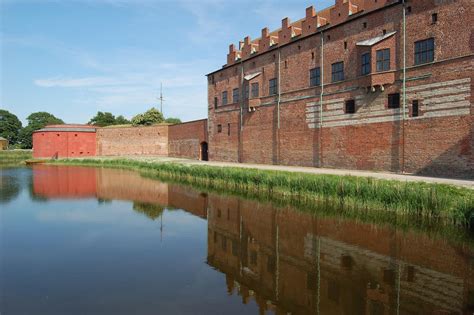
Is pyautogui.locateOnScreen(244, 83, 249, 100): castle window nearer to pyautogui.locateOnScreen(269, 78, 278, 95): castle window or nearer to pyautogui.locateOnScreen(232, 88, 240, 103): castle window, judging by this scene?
pyautogui.locateOnScreen(232, 88, 240, 103): castle window

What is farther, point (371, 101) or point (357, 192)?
point (371, 101)

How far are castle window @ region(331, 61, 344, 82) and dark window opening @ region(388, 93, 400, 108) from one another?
10.2 feet

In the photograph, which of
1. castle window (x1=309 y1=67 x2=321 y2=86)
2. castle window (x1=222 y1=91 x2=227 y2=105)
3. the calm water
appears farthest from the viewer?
castle window (x1=222 y1=91 x2=227 y2=105)

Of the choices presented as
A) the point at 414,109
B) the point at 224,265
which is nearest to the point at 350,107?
the point at 414,109

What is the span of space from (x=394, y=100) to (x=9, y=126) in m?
81.8

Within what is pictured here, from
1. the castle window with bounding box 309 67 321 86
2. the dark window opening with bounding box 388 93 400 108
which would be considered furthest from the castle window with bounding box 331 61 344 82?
the dark window opening with bounding box 388 93 400 108

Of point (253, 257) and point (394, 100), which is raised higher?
point (394, 100)

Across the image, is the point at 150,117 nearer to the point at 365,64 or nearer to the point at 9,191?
the point at 9,191

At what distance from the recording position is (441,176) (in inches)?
570

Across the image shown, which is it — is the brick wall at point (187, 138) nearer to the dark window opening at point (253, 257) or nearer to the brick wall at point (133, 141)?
A: the brick wall at point (133, 141)

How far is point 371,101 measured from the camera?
1741 cm

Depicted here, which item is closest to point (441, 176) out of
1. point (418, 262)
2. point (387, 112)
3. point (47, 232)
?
point (387, 112)

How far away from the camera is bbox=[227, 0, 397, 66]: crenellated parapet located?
1988 centimetres

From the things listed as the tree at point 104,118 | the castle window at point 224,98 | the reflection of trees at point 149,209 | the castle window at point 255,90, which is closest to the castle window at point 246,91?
the castle window at point 255,90
